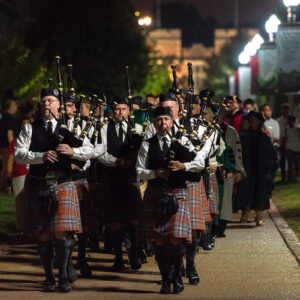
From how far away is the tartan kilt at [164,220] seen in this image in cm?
889

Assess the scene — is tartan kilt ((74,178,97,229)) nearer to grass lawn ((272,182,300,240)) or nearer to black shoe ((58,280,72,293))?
black shoe ((58,280,72,293))

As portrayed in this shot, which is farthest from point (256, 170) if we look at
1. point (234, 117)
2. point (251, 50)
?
point (251, 50)

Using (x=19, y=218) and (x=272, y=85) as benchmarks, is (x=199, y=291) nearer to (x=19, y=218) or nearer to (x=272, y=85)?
(x=19, y=218)

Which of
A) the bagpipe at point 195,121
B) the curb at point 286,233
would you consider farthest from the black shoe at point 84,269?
the curb at point 286,233

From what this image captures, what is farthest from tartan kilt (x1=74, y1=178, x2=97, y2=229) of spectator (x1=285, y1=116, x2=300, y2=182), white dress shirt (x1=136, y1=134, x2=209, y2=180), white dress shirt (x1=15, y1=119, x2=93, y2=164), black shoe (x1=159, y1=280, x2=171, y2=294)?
spectator (x1=285, y1=116, x2=300, y2=182)

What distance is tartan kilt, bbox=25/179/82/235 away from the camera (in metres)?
9.08

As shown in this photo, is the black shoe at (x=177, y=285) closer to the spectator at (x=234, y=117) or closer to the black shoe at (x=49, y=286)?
the black shoe at (x=49, y=286)

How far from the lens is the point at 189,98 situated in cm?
1093

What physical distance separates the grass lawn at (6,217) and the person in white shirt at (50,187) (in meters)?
4.62

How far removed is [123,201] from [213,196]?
1412 mm

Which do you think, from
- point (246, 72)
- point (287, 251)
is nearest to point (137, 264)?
point (287, 251)

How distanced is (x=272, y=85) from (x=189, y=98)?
46.7ft

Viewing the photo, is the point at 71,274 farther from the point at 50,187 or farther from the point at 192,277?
the point at 192,277

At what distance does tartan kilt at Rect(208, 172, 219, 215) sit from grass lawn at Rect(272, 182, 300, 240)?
218 cm
